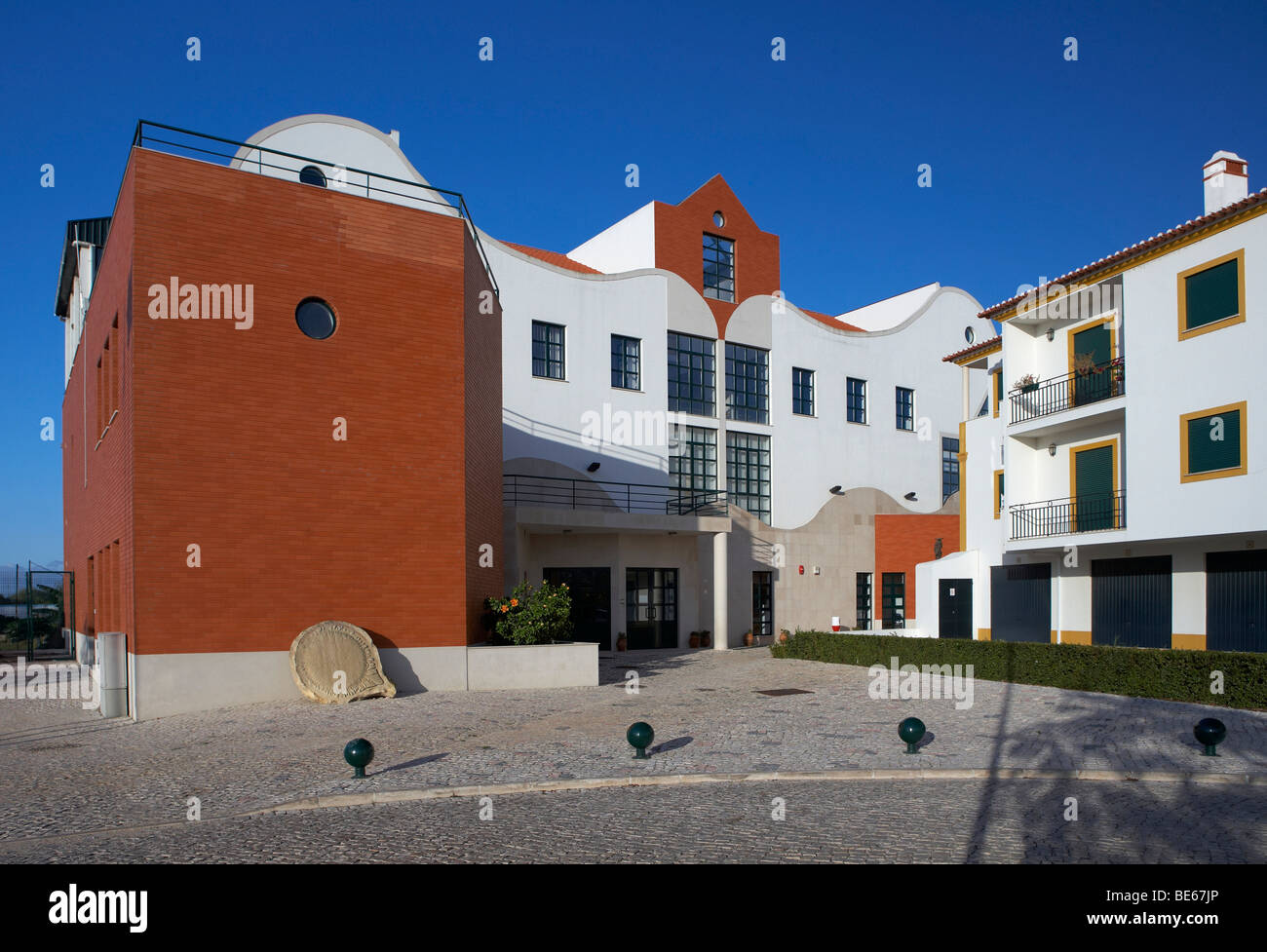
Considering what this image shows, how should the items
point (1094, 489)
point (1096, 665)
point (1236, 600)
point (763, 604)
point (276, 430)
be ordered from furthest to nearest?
point (763, 604) < point (1094, 489) < point (1236, 600) < point (1096, 665) < point (276, 430)

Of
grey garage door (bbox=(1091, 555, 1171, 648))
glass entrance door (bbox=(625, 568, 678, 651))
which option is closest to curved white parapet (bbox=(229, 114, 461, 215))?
glass entrance door (bbox=(625, 568, 678, 651))

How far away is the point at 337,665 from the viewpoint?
1476 centimetres

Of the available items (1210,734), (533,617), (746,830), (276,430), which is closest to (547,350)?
(533,617)

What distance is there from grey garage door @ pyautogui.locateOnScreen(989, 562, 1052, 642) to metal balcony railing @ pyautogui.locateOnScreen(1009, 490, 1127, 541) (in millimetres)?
1218

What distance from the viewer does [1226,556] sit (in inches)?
729

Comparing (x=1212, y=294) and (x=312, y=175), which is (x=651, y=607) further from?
(x=1212, y=294)

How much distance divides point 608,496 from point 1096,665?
14.5m

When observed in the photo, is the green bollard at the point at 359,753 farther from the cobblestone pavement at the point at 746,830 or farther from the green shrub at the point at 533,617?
the green shrub at the point at 533,617

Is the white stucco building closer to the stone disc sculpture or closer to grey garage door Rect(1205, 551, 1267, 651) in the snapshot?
grey garage door Rect(1205, 551, 1267, 651)

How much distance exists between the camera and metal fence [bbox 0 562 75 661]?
Answer: 27906 millimetres

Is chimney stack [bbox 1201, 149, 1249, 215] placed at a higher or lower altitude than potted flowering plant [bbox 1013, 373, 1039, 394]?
higher

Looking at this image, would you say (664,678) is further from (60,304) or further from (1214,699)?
(60,304)
